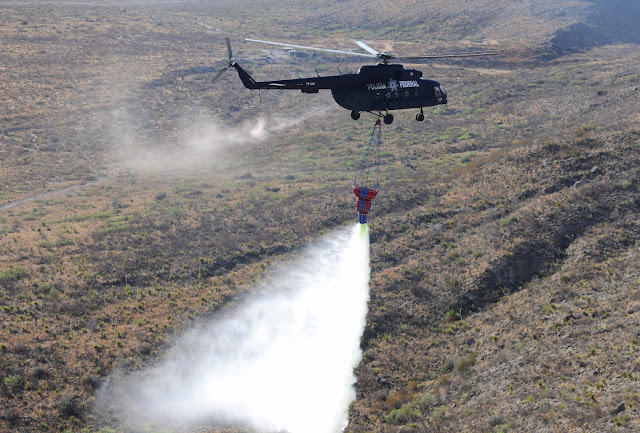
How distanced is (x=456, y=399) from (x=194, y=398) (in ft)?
53.3

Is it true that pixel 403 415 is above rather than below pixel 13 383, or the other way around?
below

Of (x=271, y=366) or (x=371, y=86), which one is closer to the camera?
(x=371, y=86)

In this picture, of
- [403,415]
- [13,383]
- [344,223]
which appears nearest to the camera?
[403,415]

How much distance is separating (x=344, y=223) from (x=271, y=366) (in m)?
20.4

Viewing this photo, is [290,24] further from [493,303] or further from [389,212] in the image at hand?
[493,303]

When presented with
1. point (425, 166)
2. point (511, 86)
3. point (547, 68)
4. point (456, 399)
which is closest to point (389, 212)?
point (425, 166)

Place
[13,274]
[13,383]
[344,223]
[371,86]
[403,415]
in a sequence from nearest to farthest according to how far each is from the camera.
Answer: [403,415] < [13,383] < [371,86] < [13,274] < [344,223]

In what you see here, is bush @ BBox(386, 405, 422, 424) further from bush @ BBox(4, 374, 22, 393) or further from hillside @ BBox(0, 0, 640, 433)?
bush @ BBox(4, 374, 22, 393)

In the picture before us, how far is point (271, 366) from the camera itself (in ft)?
128

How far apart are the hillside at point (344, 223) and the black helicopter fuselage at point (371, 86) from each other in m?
14.4

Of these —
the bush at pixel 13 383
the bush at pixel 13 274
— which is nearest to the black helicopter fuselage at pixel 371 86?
the bush at pixel 13 383

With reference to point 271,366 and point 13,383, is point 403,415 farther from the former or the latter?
point 13,383

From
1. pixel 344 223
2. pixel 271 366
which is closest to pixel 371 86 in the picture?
pixel 271 366

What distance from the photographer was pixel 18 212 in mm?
59312
